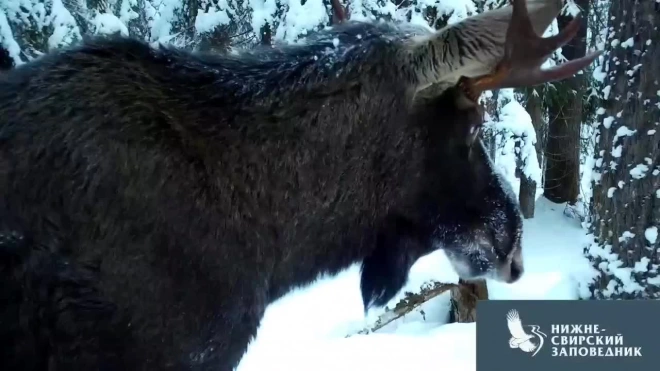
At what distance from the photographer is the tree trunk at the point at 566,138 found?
1038 centimetres

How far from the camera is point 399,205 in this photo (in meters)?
2.74

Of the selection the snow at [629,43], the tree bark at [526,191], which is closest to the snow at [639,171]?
the snow at [629,43]

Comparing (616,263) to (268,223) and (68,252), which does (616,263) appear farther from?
(68,252)

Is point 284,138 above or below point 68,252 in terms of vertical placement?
above

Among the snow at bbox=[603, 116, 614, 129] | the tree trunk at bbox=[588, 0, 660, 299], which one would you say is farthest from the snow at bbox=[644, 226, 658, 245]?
the snow at bbox=[603, 116, 614, 129]

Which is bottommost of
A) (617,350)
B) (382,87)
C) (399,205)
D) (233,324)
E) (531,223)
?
(531,223)

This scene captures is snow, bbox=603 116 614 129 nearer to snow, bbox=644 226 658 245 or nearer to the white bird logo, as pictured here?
snow, bbox=644 226 658 245

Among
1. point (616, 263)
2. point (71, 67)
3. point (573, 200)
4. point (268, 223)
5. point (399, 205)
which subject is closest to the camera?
point (71, 67)

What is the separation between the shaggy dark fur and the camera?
2.17m

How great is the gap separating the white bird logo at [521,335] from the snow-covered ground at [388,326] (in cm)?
76

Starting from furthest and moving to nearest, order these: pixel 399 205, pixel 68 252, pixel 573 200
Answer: pixel 573 200 → pixel 399 205 → pixel 68 252

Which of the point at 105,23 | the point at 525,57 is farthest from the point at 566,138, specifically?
the point at 525,57

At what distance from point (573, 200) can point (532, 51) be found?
1015cm

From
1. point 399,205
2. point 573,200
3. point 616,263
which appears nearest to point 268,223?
point 399,205
